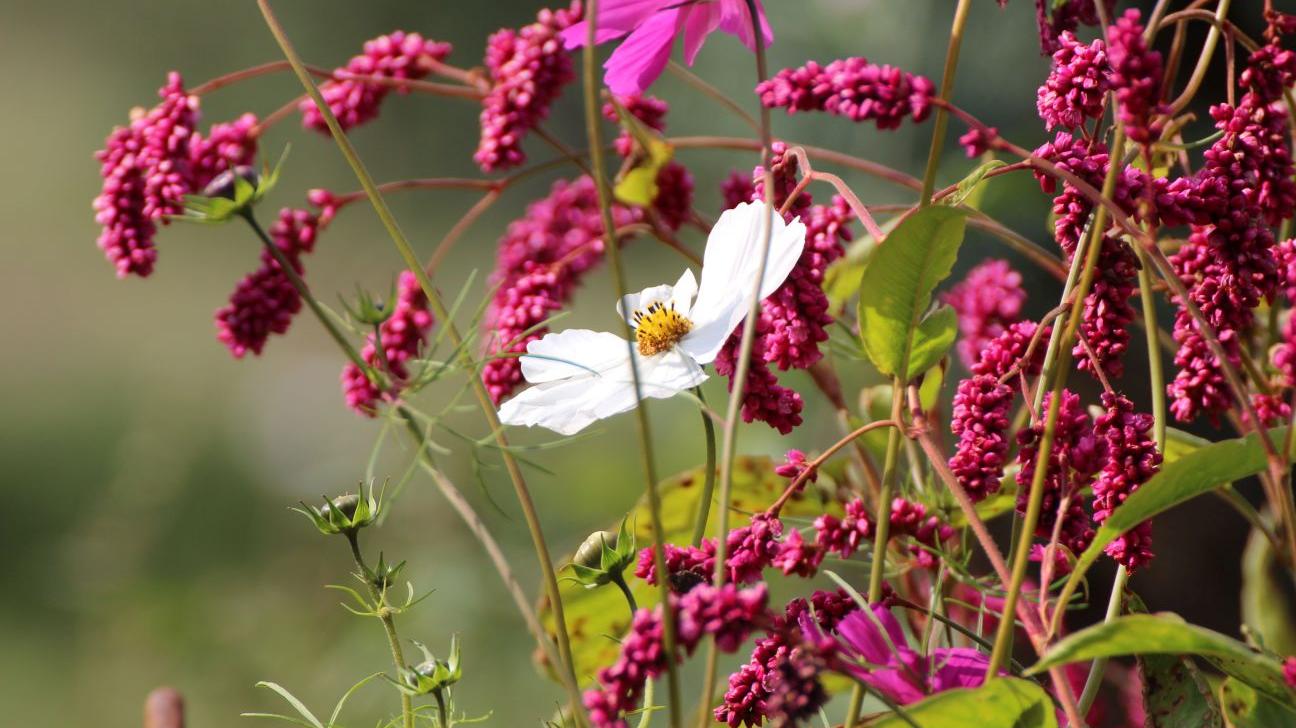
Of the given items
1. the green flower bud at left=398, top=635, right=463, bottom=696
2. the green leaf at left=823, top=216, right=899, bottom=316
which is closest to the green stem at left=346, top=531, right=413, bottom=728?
the green flower bud at left=398, top=635, right=463, bottom=696

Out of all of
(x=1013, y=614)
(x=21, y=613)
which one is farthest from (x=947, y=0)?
(x=21, y=613)

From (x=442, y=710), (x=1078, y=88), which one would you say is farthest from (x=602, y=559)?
(x=1078, y=88)

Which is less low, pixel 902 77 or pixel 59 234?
pixel 902 77

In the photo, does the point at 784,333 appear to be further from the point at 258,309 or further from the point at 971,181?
the point at 258,309

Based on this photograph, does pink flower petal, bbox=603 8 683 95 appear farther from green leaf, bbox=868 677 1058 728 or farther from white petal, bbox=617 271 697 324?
green leaf, bbox=868 677 1058 728

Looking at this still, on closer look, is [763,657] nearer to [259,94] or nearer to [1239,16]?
[1239,16]
